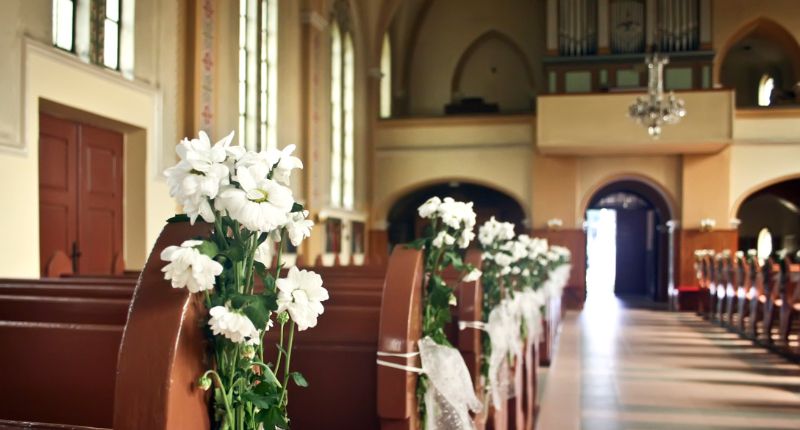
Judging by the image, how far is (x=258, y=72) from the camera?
35.7 ft

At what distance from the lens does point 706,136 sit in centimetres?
1422

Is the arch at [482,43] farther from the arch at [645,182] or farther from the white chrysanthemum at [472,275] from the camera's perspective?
the white chrysanthemum at [472,275]

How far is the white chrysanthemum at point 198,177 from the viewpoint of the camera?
121 cm

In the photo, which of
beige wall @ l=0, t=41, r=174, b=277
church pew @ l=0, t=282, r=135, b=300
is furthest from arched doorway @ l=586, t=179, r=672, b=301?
church pew @ l=0, t=282, r=135, b=300

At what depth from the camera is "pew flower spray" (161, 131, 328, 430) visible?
1183mm

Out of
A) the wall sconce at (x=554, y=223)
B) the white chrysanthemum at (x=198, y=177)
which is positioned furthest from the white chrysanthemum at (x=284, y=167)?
the wall sconce at (x=554, y=223)

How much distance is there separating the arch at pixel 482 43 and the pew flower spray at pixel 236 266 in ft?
55.3

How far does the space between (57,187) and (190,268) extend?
21.3 ft

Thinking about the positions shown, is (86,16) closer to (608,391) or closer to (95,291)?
(95,291)

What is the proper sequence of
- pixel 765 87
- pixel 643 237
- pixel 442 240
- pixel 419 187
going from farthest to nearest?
pixel 643 237, pixel 765 87, pixel 419 187, pixel 442 240

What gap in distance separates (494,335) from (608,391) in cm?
388

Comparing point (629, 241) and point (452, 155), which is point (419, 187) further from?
point (629, 241)

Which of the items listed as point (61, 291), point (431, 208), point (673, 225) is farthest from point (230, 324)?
point (673, 225)

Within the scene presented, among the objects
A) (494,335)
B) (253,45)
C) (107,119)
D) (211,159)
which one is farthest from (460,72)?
(211,159)
